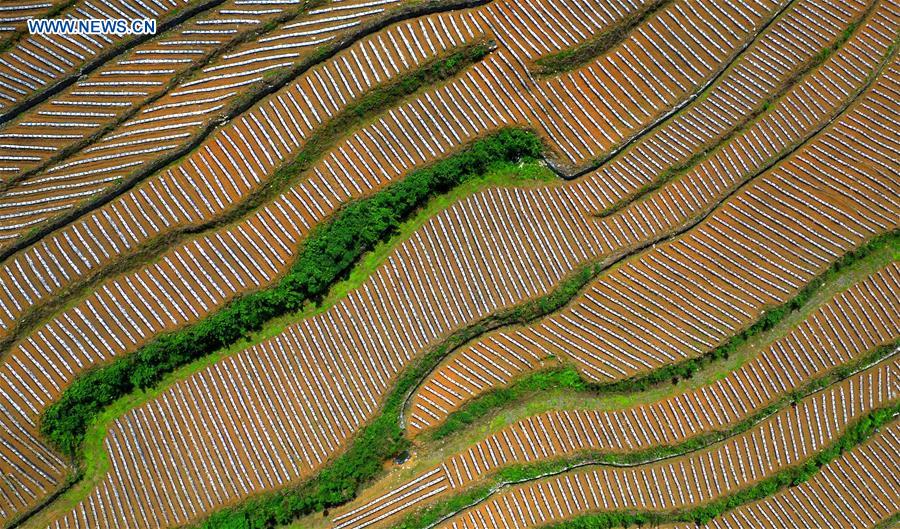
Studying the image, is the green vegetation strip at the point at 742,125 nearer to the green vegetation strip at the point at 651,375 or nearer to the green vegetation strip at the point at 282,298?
the green vegetation strip at the point at 282,298

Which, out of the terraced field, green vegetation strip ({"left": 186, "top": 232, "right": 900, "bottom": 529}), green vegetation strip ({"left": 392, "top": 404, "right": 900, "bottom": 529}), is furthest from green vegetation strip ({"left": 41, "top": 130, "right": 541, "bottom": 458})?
green vegetation strip ({"left": 392, "top": 404, "right": 900, "bottom": 529})

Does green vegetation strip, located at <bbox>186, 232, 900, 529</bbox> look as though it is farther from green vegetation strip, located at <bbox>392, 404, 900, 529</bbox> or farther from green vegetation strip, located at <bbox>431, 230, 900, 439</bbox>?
green vegetation strip, located at <bbox>392, 404, 900, 529</bbox>

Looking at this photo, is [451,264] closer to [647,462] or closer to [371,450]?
[371,450]

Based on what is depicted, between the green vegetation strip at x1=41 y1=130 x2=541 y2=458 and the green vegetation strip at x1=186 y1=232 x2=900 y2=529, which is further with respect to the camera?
the green vegetation strip at x1=186 y1=232 x2=900 y2=529

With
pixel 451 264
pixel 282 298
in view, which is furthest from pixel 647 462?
pixel 282 298

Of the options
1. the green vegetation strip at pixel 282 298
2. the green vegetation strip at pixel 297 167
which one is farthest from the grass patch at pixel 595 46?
the green vegetation strip at pixel 282 298

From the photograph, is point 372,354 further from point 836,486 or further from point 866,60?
→ point 866,60

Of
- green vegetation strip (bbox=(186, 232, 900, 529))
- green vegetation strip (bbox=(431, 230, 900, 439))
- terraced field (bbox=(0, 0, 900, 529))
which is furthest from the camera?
green vegetation strip (bbox=(431, 230, 900, 439))
